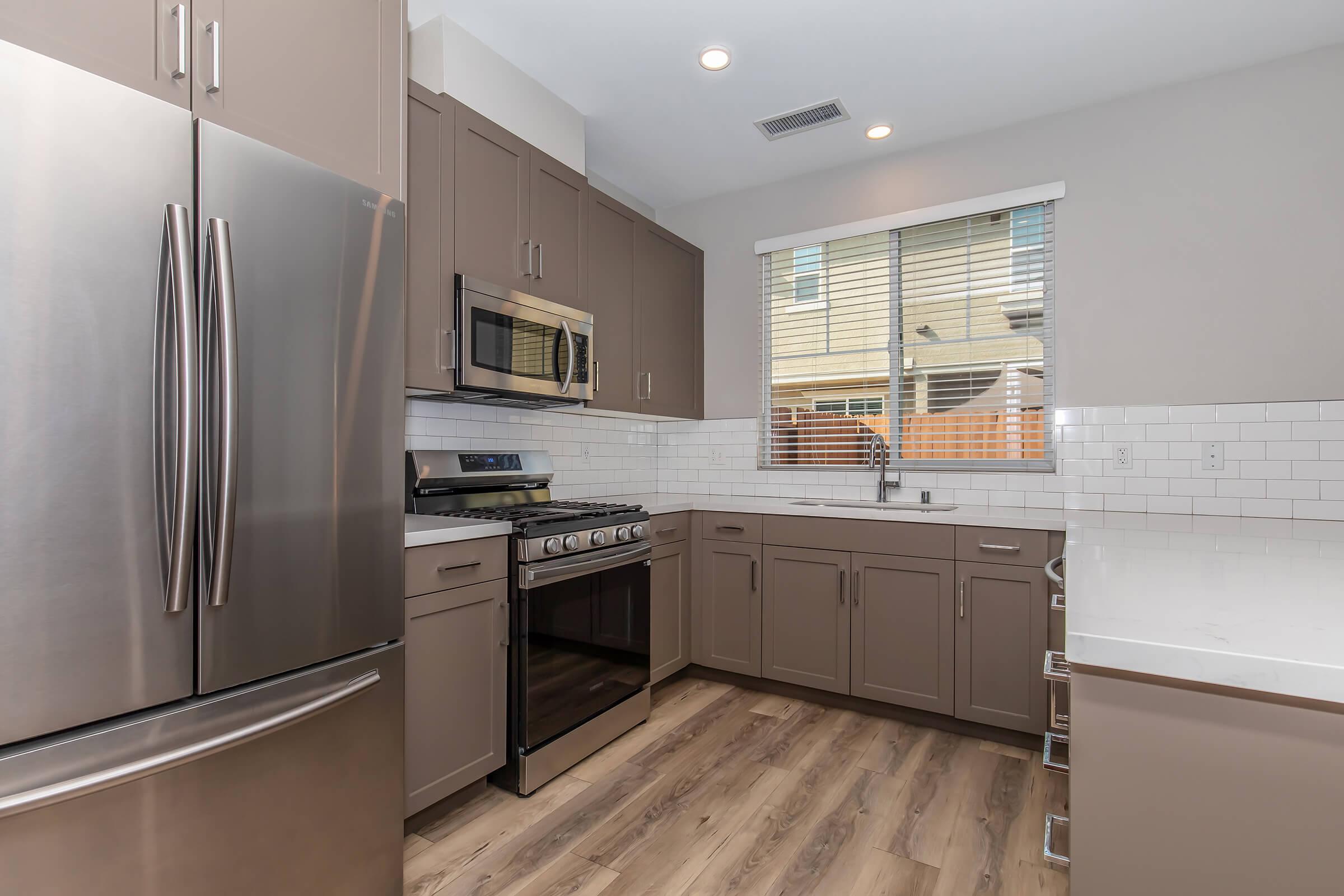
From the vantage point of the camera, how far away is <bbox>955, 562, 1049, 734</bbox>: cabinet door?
8.32ft

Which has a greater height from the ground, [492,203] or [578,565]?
[492,203]

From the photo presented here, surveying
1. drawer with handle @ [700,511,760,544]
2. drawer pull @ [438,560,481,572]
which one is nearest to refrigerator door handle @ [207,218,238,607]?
drawer pull @ [438,560,481,572]

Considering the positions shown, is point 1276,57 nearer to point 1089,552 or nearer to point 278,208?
point 1089,552

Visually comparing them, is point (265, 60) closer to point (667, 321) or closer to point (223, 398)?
point (223, 398)

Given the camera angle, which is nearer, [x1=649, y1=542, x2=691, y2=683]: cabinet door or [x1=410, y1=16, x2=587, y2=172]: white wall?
[x1=410, y1=16, x2=587, y2=172]: white wall

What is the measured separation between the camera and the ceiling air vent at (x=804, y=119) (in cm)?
291

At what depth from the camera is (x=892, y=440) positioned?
338 centimetres

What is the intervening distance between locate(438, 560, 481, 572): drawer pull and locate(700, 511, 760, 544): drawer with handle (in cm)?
143

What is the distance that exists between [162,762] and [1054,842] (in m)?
1.52

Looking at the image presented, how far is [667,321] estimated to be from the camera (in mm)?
3547

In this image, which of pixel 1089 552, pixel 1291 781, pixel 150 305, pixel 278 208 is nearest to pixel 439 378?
pixel 278 208

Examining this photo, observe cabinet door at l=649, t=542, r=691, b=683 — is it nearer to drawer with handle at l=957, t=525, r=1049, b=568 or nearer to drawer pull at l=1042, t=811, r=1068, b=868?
drawer with handle at l=957, t=525, r=1049, b=568

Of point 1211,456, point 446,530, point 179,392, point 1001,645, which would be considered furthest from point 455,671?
point 1211,456

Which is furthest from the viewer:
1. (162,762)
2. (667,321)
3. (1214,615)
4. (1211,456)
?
(667,321)
